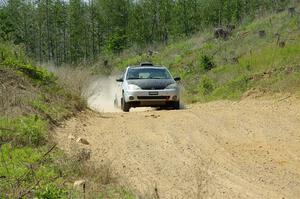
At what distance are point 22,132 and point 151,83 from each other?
8295 mm

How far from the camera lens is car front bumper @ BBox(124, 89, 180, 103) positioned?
50.9 ft

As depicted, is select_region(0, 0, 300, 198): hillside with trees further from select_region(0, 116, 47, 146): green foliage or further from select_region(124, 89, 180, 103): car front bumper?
select_region(124, 89, 180, 103): car front bumper

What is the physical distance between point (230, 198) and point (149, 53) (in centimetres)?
3867

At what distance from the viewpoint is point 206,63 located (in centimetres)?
2658

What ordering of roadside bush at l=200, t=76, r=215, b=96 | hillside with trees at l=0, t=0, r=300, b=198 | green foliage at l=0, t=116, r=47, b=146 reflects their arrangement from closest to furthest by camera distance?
hillside with trees at l=0, t=0, r=300, b=198 < green foliage at l=0, t=116, r=47, b=146 < roadside bush at l=200, t=76, r=215, b=96

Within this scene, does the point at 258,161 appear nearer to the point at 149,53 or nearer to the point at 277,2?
the point at 149,53

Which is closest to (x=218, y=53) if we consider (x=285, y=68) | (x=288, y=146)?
(x=285, y=68)

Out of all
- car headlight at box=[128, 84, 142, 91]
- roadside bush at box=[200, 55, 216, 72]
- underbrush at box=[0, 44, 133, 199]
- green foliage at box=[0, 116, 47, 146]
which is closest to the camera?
→ underbrush at box=[0, 44, 133, 199]

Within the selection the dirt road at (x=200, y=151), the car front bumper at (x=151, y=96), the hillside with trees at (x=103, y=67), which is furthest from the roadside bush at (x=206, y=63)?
the dirt road at (x=200, y=151)

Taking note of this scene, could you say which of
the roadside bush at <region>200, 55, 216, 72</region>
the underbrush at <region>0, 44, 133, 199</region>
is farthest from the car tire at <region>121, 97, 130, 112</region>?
the roadside bush at <region>200, 55, 216, 72</region>

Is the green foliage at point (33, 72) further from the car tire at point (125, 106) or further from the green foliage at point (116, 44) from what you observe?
the green foliage at point (116, 44)

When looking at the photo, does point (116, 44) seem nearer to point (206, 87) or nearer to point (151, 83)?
point (206, 87)

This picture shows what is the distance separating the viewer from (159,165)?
23.9ft

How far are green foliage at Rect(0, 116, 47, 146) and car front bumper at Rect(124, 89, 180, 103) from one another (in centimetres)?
693
